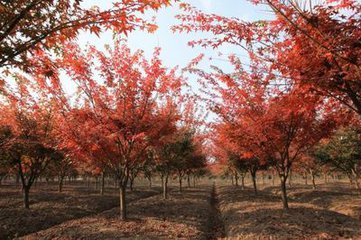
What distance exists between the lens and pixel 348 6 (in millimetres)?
6332

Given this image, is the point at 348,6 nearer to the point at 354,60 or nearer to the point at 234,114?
the point at 354,60

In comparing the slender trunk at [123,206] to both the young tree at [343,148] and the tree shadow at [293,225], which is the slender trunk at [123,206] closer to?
the tree shadow at [293,225]

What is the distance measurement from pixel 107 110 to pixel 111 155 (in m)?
2.33

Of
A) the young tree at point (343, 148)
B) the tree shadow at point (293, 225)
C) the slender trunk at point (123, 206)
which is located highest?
the young tree at point (343, 148)

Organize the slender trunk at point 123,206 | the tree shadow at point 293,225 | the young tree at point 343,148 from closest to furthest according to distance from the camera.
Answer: the tree shadow at point 293,225 < the slender trunk at point 123,206 < the young tree at point 343,148

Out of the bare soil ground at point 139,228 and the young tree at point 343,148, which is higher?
the young tree at point 343,148

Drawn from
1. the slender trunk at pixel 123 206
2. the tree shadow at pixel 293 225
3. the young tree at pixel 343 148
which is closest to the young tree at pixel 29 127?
the slender trunk at pixel 123 206

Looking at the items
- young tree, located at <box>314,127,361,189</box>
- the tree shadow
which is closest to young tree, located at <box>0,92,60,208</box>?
the tree shadow

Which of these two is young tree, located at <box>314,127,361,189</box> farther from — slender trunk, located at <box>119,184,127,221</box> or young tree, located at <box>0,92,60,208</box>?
young tree, located at <box>0,92,60,208</box>

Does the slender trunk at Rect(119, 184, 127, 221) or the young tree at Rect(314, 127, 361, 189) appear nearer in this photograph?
the slender trunk at Rect(119, 184, 127, 221)

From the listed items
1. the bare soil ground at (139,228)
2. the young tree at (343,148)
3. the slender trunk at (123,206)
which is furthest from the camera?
the young tree at (343,148)

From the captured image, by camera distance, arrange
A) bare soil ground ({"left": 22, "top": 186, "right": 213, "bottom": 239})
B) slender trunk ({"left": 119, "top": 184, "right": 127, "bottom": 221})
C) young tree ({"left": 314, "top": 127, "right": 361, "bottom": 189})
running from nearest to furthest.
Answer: bare soil ground ({"left": 22, "top": 186, "right": 213, "bottom": 239}) → slender trunk ({"left": 119, "top": 184, "right": 127, "bottom": 221}) → young tree ({"left": 314, "top": 127, "right": 361, "bottom": 189})

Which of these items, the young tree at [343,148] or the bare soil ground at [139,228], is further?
the young tree at [343,148]

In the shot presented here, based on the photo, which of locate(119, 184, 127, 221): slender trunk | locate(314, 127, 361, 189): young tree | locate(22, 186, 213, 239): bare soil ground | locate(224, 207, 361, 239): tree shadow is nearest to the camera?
locate(224, 207, 361, 239): tree shadow
